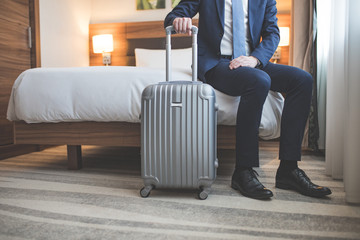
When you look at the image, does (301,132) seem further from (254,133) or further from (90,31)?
(90,31)

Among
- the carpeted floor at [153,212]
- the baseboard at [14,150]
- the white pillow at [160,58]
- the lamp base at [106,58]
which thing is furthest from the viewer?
the lamp base at [106,58]

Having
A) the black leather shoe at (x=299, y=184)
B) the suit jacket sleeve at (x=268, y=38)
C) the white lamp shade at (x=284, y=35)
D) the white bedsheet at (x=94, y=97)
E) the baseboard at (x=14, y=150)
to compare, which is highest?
the white lamp shade at (x=284, y=35)

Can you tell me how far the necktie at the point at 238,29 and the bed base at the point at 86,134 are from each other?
1.25ft

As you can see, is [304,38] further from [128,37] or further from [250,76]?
[128,37]

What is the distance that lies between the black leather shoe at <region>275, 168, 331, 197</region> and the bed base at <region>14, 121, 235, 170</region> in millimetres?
290

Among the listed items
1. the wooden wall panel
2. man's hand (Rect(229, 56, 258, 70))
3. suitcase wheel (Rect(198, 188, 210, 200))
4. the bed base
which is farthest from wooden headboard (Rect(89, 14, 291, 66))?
suitcase wheel (Rect(198, 188, 210, 200))

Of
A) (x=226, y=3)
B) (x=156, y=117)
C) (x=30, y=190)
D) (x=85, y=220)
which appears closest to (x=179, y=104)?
(x=156, y=117)

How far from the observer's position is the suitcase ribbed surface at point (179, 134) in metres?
1.20

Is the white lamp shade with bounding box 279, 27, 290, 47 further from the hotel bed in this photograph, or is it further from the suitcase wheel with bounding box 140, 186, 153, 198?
the suitcase wheel with bounding box 140, 186, 153, 198

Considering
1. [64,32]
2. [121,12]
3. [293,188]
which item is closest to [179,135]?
[293,188]

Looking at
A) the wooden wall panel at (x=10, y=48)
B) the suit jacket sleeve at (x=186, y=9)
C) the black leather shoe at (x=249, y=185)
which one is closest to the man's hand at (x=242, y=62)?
the suit jacket sleeve at (x=186, y=9)

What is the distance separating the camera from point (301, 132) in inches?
53.1

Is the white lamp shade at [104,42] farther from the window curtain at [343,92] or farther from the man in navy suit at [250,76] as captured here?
the window curtain at [343,92]

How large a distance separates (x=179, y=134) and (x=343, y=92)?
0.90 m
